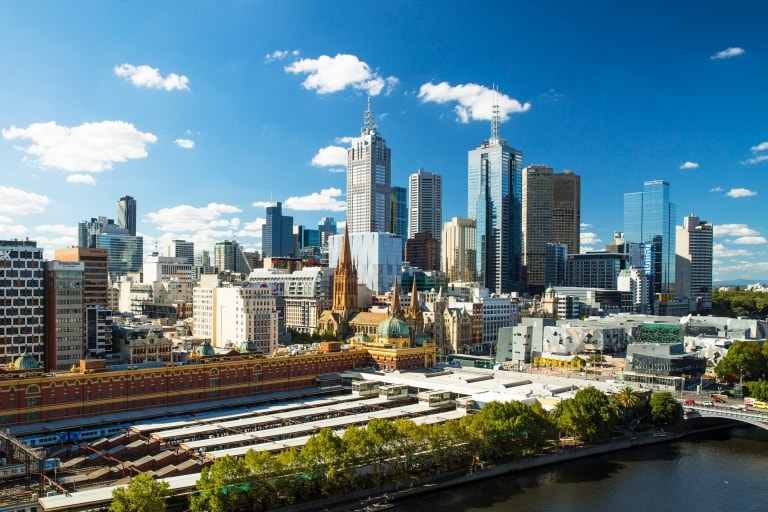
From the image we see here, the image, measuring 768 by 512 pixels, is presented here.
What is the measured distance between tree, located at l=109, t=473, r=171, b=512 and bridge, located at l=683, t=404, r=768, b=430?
63.8 meters

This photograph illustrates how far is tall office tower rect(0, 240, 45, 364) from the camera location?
10100 cm

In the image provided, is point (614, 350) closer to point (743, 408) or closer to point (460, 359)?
point (460, 359)

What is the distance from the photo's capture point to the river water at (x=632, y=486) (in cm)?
5925

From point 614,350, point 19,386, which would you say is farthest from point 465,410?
point 614,350

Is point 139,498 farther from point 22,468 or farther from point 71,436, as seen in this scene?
point 71,436

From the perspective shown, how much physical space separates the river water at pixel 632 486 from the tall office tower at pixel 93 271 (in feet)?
373

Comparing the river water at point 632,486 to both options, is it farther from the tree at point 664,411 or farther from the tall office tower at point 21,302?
the tall office tower at point 21,302

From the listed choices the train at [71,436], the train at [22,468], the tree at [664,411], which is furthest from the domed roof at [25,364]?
the tree at [664,411]

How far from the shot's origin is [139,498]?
159 feet

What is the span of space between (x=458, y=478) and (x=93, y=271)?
383 ft

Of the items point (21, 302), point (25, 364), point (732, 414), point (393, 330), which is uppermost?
point (21, 302)

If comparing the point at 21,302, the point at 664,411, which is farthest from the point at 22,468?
the point at 664,411

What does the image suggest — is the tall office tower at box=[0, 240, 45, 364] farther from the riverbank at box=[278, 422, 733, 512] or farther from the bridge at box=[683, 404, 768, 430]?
the bridge at box=[683, 404, 768, 430]

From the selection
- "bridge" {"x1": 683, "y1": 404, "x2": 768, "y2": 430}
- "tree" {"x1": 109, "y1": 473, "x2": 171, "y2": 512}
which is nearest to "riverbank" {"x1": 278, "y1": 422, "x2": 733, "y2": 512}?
"bridge" {"x1": 683, "y1": 404, "x2": 768, "y2": 430}
